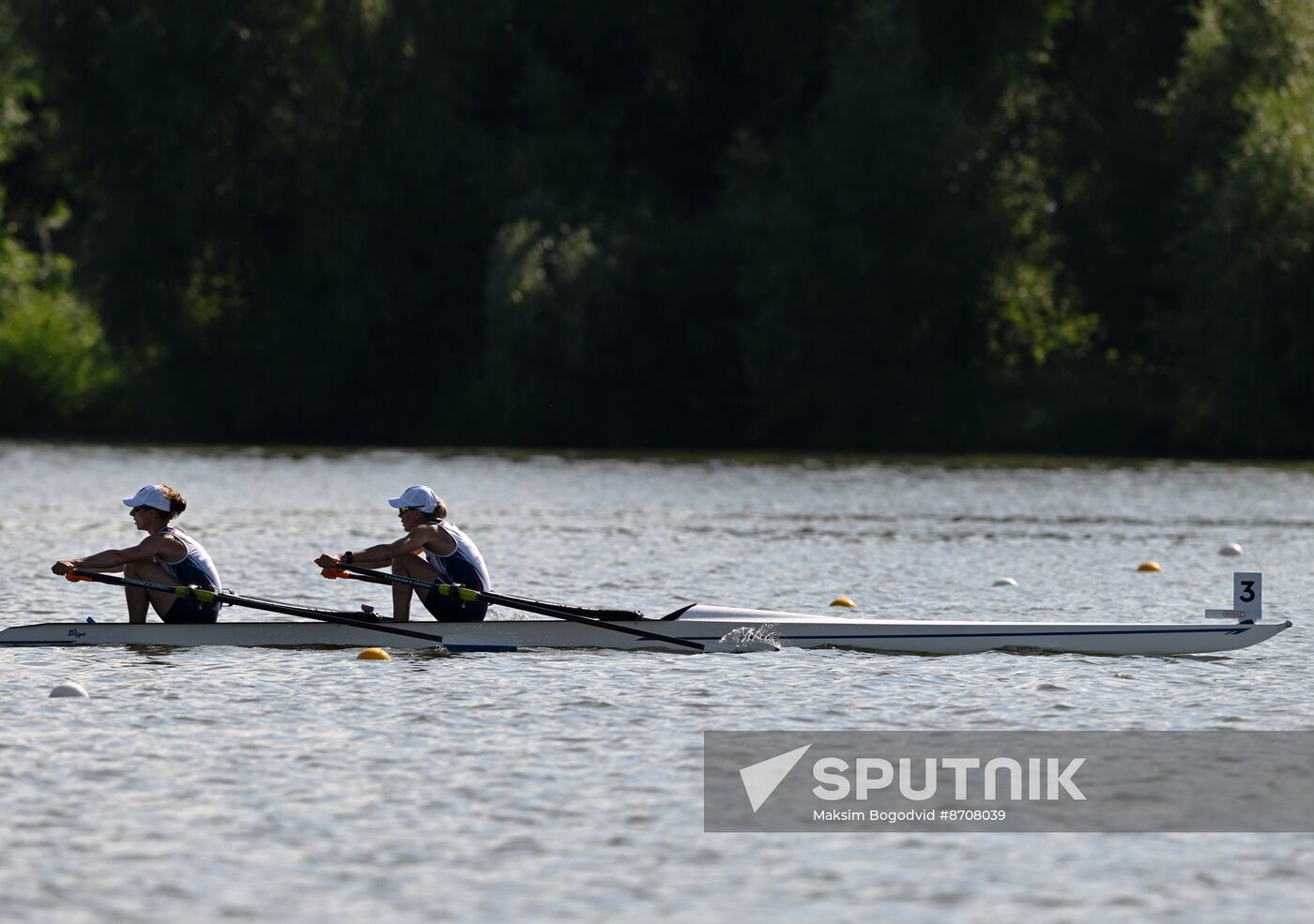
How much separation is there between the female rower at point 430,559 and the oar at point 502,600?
3.2 inches

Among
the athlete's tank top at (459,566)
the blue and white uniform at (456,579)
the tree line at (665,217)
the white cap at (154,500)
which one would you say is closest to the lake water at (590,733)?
the blue and white uniform at (456,579)

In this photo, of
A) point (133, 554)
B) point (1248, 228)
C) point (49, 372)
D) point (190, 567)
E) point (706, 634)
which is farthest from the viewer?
point (49, 372)

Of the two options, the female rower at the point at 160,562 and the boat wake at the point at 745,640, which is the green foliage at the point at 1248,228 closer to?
the boat wake at the point at 745,640

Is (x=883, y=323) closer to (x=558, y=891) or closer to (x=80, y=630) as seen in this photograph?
(x=80, y=630)

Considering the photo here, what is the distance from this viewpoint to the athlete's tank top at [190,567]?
17266 mm

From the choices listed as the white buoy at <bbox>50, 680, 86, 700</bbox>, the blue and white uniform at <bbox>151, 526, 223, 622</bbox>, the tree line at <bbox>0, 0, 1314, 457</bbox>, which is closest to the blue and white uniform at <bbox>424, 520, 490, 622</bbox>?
the blue and white uniform at <bbox>151, 526, 223, 622</bbox>

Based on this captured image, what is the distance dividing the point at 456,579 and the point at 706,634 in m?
2.09

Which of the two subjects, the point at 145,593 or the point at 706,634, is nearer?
the point at 706,634

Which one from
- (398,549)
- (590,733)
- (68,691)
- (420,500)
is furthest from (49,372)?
(590,733)

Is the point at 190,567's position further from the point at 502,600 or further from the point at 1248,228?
the point at 1248,228

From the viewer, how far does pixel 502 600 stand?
56.1ft

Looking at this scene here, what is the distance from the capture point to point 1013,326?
56.8 m

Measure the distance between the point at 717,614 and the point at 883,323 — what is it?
38.1 m

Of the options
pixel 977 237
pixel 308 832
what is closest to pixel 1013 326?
pixel 977 237
